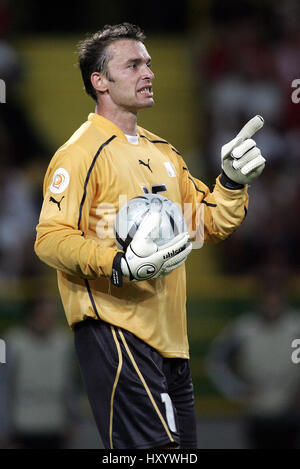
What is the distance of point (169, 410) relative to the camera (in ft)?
12.3

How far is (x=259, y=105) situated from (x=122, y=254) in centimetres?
520

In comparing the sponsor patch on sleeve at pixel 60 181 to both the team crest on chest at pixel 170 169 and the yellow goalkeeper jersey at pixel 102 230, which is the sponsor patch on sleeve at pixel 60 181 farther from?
the team crest on chest at pixel 170 169

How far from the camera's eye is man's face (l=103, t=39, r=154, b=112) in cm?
392

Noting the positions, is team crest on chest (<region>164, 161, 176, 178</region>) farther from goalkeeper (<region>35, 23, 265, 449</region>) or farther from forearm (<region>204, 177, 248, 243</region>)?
forearm (<region>204, 177, 248, 243</region>)

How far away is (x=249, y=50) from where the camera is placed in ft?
29.5

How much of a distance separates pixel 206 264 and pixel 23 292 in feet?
6.46

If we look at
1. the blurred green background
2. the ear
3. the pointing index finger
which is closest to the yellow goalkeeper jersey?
the ear

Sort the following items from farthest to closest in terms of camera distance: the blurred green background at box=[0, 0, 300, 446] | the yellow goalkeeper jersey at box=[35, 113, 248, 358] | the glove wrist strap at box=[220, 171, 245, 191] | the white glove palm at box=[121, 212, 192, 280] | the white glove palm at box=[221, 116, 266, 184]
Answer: the blurred green background at box=[0, 0, 300, 446], the glove wrist strap at box=[220, 171, 245, 191], the white glove palm at box=[221, 116, 266, 184], the yellow goalkeeper jersey at box=[35, 113, 248, 358], the white glove palm at box=[121, 212, 192, 280]

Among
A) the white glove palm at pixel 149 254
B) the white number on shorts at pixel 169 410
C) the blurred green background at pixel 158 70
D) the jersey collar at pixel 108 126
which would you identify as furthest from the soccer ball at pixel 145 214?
the blurred green background at pixel 158 70

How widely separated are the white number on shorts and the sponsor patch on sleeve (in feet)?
3.06

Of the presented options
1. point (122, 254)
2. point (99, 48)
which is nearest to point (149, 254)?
point (122, 254)

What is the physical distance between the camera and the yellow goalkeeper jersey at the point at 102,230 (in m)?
3.64

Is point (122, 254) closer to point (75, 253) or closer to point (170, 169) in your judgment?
point (75, 253)

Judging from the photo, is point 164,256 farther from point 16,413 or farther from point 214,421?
point 214,421
